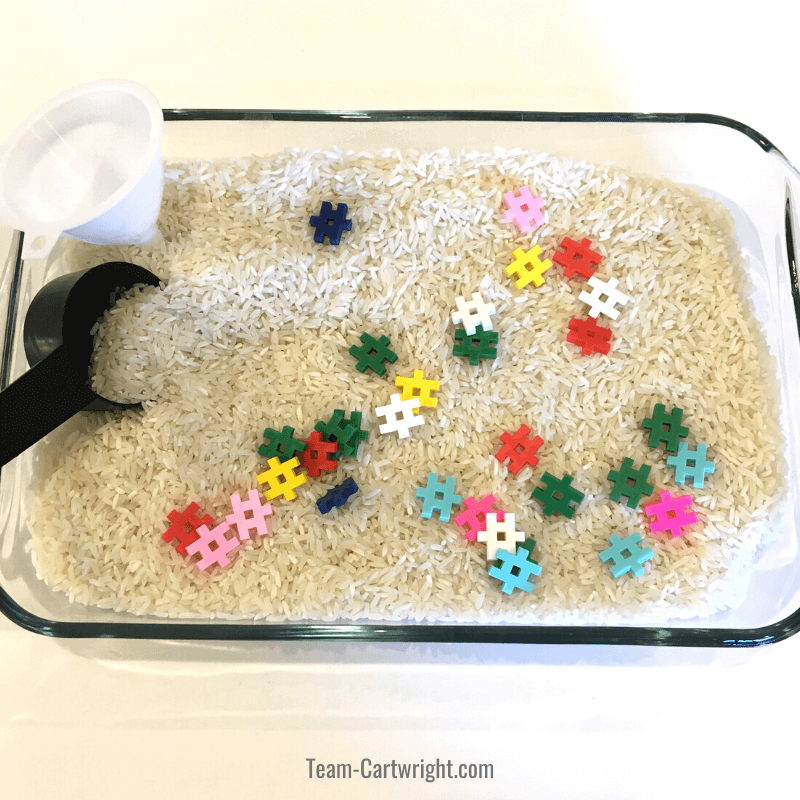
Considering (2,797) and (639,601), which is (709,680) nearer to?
(639,601)

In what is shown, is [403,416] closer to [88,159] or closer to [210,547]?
[210,547]

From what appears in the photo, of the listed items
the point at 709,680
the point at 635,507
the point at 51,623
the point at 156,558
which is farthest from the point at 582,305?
the point at 51,623

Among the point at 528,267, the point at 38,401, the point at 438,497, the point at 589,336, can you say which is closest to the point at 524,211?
the point at 528,267

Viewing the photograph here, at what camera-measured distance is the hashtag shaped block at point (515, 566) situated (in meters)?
0.72

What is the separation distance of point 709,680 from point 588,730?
166mm

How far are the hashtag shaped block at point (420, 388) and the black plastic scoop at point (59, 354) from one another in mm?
350

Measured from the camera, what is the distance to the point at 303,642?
2.54ft

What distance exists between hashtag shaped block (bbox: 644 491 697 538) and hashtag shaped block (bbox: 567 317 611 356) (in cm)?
20

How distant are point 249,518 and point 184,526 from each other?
8cm

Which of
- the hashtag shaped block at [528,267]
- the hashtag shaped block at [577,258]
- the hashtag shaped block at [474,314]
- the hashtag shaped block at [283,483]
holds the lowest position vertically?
the hashtag shaped block at [283,483]

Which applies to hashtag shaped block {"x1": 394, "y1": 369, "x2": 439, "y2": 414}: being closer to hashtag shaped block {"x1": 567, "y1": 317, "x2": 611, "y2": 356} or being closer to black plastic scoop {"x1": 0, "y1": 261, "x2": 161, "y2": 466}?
hashtag shaped block {"x1": 567, "y1": 317, "x2": 611, "y2": 356}

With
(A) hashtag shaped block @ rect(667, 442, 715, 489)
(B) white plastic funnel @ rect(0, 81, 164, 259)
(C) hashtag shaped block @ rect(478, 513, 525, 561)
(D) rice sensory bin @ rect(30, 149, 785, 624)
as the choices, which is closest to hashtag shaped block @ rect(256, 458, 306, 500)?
(D) rice sensory bin @ rect(30, 149, 785, 624)

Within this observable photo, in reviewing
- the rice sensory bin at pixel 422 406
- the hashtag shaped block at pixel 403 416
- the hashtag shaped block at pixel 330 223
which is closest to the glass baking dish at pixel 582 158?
the rice sensory bin at pixel 422 406

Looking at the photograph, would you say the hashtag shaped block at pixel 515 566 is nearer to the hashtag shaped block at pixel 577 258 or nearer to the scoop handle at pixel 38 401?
the hashtag shaped block at pixel 577 258
